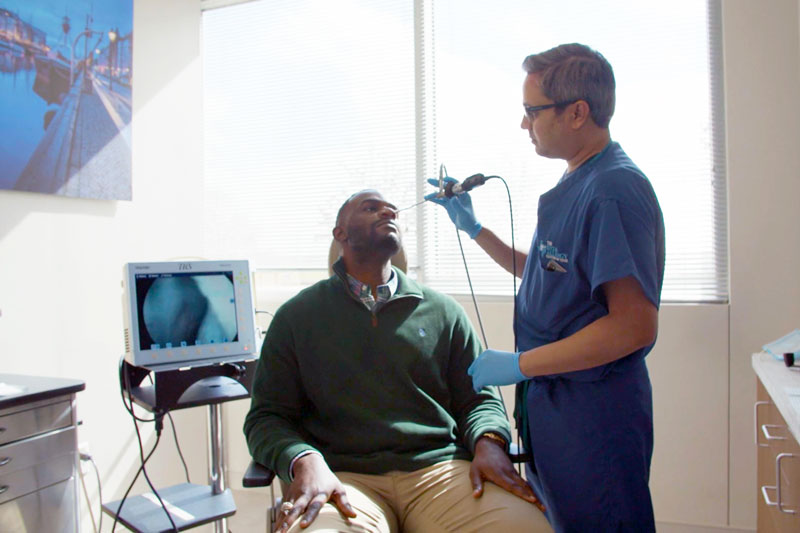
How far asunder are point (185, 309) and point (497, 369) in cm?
110

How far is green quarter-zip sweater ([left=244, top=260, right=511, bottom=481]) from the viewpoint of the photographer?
5.16 feet

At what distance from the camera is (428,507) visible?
147 cm

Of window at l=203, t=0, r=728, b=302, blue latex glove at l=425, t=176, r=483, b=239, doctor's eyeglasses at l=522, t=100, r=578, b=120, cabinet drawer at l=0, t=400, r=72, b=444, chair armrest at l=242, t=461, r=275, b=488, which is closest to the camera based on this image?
doctor's eyeglasses at l=522, t=100, r=578, b=120

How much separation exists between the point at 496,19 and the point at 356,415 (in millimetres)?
1965

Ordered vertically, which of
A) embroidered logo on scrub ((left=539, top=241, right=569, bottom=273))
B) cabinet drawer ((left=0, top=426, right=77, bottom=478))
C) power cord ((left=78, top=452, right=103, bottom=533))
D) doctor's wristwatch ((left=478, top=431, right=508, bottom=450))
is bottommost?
power cord ((left=78, top=452, right=103, bottom=533))

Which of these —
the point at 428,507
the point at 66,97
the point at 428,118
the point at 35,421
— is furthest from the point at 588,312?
the point at 66,97

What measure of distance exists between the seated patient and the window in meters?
1.09

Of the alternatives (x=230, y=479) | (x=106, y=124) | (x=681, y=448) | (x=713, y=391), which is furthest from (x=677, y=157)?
(x=230, y=479)

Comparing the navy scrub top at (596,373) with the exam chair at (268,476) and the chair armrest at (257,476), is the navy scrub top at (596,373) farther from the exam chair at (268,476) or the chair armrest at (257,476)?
the chair armrest at (257,476)

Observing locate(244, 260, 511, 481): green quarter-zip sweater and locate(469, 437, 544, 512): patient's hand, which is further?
locate(244, 260, 511, 481): green quarter-zip sweater

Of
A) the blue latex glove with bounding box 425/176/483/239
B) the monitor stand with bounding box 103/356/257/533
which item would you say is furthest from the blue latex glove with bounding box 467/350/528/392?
the monitor stand with bounding box 103/356/257/533

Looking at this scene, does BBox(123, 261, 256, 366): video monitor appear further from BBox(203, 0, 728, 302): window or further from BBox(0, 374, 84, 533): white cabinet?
BBox(203, 0, 728, 302): window

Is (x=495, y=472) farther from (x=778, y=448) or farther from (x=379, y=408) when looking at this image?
(x=778, y=448)

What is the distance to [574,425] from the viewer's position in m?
1.31
